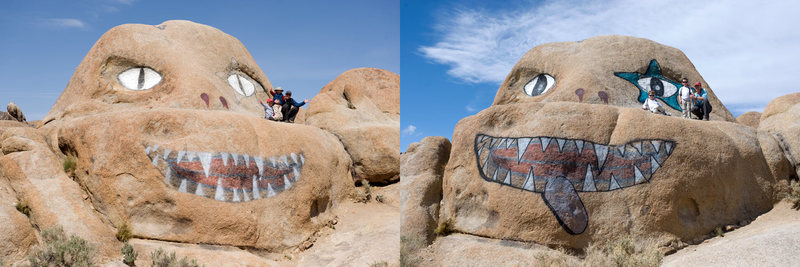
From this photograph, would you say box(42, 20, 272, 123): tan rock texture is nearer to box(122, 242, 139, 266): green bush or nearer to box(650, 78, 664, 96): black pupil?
box(122, 242, 139, 266): green bush

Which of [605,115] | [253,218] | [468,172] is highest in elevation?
[605,115]

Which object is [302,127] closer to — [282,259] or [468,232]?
[282,259]

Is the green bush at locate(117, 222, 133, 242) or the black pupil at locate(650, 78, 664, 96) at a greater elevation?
the black pupil at locate(650, 78, 664, 96)

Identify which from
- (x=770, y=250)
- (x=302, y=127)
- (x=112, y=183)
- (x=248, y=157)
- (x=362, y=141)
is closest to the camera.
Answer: (x=770, y=250)

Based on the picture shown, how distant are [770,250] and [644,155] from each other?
2.35m

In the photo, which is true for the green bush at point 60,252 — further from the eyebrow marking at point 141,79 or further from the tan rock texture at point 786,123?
the tan rock texture at point 786,123

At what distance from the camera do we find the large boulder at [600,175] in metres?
9.13

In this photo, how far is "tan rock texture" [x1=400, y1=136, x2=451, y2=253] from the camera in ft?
32.4

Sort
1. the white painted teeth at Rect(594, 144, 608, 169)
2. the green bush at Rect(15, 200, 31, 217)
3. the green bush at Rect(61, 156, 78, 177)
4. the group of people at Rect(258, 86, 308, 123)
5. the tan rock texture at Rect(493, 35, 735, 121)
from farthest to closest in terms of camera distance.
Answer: the group of people at Rect(258, 86, 308, 123) < the tan rock texture at Rect(493, 35, 735, 121) < the green bush at Rect(61, 156, 78, 177) < the white painted teeth at Rect(594, 144, 608, 169) < the green bush at Rect(15, 200, 31, 217)

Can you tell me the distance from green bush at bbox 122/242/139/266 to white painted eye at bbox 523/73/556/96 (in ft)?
32.1

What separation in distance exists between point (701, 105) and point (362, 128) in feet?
25.9

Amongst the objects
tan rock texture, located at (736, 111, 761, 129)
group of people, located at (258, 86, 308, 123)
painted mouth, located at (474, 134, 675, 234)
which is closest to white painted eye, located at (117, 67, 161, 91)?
group of people, located at (258, 86, 308, 123)

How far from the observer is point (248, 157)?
33.1 ft

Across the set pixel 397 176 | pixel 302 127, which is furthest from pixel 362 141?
pixel 302 127
